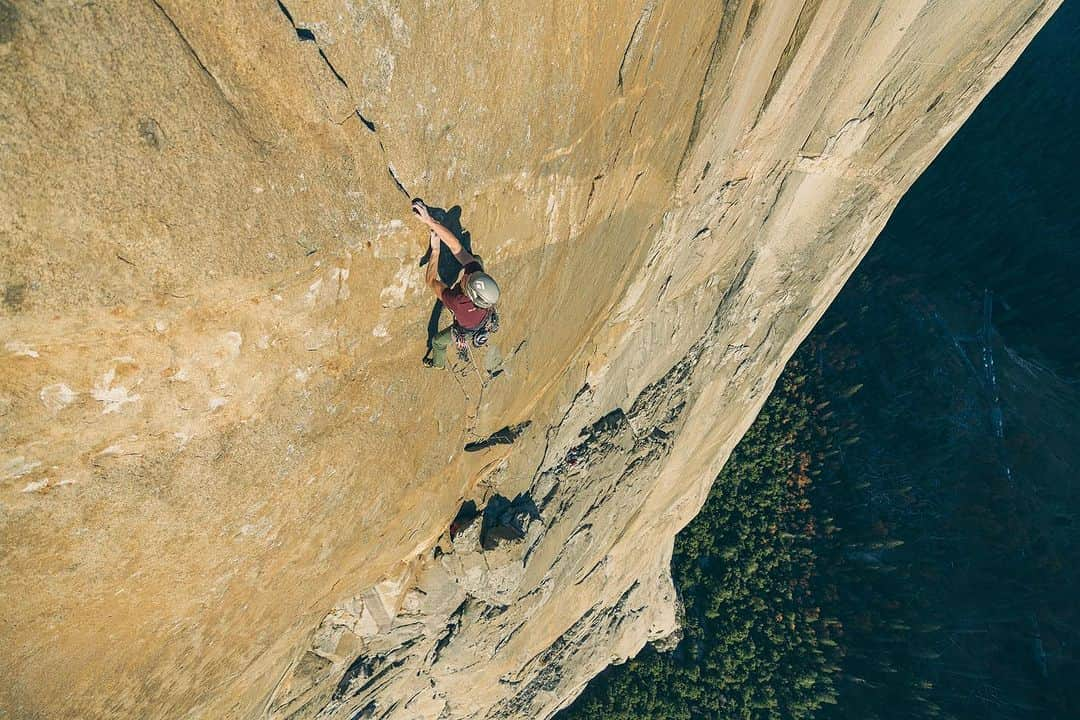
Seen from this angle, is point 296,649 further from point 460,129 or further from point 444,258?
point 460,129

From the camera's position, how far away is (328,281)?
11.3ft

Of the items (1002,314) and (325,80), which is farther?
(1002,314)

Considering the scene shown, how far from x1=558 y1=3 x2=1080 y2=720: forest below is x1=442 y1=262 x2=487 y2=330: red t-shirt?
16.8m

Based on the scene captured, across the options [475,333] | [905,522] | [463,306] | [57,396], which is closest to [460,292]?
[463,306]

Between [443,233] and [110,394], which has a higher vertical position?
[443,233]

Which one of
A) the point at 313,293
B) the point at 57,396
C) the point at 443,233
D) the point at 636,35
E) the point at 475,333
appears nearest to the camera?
the point at 57,396

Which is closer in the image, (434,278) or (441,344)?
(434,278)

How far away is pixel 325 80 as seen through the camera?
3.05 meters

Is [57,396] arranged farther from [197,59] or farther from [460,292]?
[460,292]

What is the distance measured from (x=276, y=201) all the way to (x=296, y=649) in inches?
180

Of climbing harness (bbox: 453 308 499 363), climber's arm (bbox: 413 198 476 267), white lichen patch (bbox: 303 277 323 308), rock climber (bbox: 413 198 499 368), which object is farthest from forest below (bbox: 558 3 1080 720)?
white lichen patch (bbox: 303 277 323 308)

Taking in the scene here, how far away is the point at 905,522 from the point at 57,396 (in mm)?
22235

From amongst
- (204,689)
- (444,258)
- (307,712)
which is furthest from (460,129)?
(307,712)

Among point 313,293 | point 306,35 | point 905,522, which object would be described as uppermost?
point 306,35
